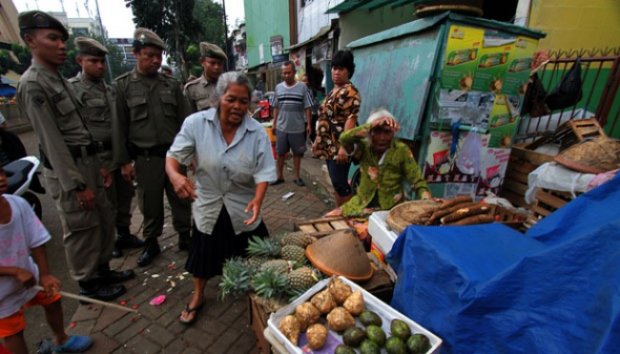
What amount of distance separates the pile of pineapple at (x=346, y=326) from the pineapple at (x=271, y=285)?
0.24 m

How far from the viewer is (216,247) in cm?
247

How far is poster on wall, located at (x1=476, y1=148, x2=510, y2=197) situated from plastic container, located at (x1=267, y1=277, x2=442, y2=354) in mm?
2856

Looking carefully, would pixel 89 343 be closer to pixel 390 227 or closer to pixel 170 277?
pixel 170 277

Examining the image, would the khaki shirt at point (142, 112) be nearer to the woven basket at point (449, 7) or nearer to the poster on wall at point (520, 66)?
the woven basket at point (449, 7)

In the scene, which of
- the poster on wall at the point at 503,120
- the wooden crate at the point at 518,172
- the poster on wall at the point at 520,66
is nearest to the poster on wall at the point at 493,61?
the poster on wall at the point at 520,66

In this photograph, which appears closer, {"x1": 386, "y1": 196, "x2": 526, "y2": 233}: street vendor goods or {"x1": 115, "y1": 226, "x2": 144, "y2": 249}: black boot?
{"x1": 386, "y1": 196, "x2": 526, "y2": 233}: street vendor goods

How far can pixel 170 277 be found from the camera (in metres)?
3.25

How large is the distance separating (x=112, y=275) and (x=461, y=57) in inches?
180

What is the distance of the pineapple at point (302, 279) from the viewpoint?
1948mm

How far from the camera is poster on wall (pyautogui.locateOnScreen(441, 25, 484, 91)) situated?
3215mm

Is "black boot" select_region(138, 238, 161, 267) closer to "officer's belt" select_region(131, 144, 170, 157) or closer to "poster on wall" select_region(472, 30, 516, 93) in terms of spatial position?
"officer's belt" select_region(131, 144, 170, 157)

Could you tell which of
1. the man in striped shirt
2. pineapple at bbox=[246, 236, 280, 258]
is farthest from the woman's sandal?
the man in striped shirt

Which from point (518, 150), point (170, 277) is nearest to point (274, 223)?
point (170, 277)

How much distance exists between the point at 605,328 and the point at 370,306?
1057 mm
